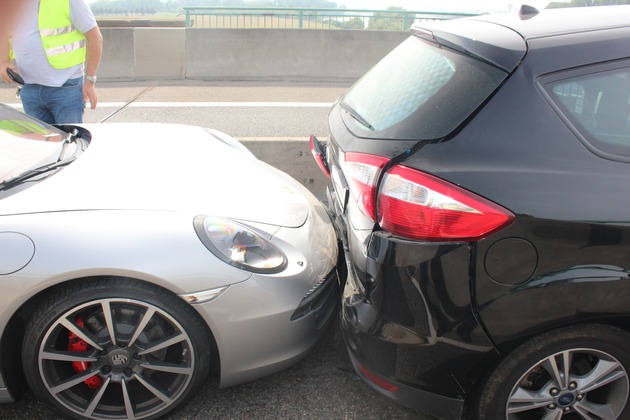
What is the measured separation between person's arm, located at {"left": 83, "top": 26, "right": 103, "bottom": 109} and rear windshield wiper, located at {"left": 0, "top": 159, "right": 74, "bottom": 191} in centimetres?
175

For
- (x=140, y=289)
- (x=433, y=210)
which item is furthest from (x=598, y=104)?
(x=140, y=289)

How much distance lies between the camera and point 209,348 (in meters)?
2.31

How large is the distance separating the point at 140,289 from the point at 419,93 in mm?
1343

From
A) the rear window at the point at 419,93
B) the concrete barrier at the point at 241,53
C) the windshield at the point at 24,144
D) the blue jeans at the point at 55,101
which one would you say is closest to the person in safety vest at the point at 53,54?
the blue jeans at the point at 55,101

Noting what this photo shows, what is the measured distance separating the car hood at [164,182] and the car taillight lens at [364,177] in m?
0.52

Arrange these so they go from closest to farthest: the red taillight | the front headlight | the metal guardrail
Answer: the front headlight < the red taillight < the metal guardrail

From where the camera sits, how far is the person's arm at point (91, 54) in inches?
165

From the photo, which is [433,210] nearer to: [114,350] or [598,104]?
[598,104]

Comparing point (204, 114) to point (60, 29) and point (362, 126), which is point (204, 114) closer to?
point (60, 29)

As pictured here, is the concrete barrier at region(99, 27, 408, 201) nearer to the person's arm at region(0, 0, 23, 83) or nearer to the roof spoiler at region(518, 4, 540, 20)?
the person's arm at region(0, 0, 23, 83)

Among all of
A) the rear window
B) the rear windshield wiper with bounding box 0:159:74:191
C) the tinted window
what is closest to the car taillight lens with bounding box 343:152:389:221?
the rear window

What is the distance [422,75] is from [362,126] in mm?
325

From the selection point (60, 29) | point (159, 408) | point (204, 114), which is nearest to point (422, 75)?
point (159, 408)

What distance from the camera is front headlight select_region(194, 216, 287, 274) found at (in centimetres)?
228
